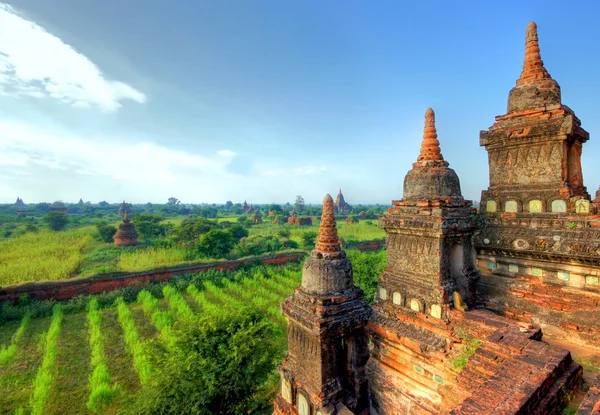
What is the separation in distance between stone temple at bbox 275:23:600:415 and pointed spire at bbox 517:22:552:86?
2 centimetres

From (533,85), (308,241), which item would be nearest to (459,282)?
(533,85)

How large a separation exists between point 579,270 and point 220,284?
23.6 metres

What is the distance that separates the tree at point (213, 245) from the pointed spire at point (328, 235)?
28964 millimetres

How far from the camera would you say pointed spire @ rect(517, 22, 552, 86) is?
19.5ft

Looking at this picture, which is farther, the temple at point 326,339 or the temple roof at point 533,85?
the temple roof at point 533,85

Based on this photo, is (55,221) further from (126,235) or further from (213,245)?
(213,245)

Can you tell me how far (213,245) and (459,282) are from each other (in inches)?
1174

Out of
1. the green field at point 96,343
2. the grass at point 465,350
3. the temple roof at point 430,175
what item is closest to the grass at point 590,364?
the grass at point 465,350

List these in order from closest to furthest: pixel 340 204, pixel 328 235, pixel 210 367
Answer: pixel 328 235, pixel 210 367, pixel 340 204

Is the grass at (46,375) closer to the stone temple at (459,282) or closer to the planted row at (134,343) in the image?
the planted row at (134,343)

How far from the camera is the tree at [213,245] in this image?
32.3 metres

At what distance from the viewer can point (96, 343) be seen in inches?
567

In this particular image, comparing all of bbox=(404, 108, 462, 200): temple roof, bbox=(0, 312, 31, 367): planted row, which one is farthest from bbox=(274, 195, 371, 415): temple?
bbox=(0, 312, 31, 367): planted row

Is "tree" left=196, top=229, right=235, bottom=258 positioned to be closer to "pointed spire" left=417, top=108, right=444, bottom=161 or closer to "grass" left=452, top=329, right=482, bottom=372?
"pointed spire" left=417, top=108, right=444, bottom=161
